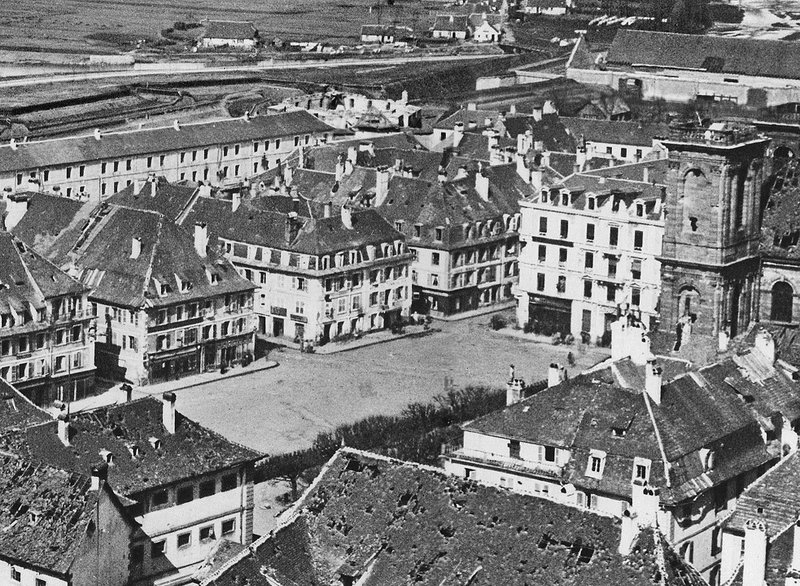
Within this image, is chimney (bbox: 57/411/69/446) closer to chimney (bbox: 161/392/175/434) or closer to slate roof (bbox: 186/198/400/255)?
chimney (bbox: 161/392/175/434)

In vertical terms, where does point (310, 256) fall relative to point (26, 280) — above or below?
below

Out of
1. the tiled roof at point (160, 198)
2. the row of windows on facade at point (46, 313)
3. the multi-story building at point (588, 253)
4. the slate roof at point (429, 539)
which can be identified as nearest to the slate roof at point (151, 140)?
the tiled roof at point (160, 198)

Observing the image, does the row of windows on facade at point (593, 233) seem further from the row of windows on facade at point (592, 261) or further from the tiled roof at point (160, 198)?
the tiled roof at point (160, 198)

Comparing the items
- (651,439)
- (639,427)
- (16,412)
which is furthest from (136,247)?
(651,439)

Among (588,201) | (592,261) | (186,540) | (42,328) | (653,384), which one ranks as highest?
(653,384)

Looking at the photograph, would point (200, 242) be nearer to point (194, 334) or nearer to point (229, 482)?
point (194, 334)

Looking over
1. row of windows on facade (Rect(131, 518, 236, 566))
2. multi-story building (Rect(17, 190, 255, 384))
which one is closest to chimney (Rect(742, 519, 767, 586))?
row of windows on facade (Rect(131, 518, 236, 566))

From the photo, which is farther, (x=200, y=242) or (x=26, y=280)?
(x=200, y=242)
